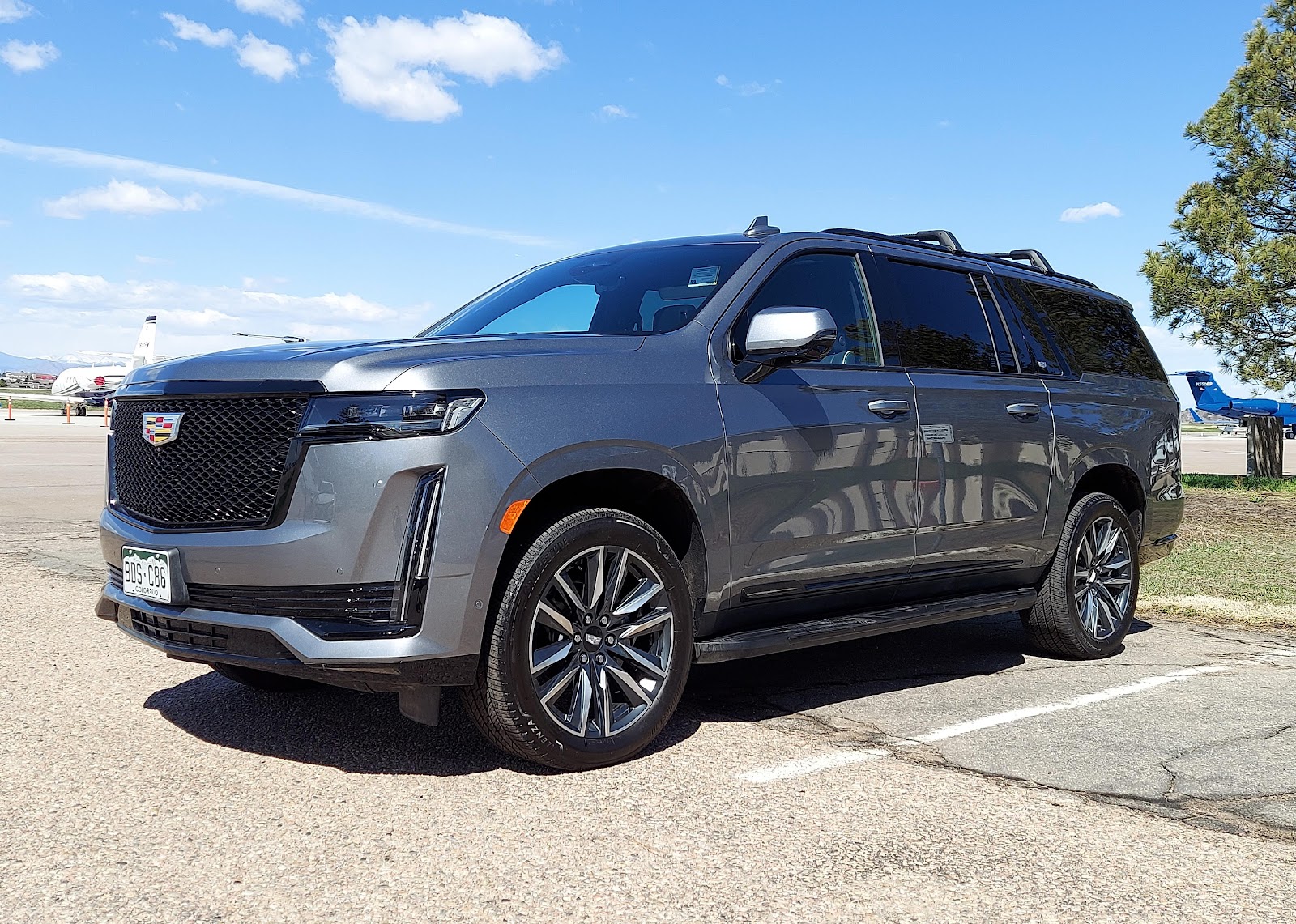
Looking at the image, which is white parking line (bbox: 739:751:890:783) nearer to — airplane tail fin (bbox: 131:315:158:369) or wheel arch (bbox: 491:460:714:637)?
wheel arch (bbox: 491:460:714:637)

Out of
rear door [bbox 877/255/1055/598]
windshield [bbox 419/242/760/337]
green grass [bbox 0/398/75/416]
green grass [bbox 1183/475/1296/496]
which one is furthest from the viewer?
green grass [bbox 0/398/75/416]

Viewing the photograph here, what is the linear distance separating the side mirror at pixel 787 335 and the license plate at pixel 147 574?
2.18m

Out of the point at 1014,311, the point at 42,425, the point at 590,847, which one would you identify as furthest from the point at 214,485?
the point at 42,425

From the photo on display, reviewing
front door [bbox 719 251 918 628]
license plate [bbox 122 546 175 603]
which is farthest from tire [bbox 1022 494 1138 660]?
license plate [bbox 122 546 175 603]

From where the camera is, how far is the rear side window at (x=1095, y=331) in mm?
6590

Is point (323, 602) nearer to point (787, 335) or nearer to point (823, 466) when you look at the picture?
point (787, 335)

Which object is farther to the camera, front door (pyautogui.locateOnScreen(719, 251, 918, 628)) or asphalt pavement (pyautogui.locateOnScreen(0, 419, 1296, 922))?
front door (pyautogui.locateOnScreen(719, 251, 918, 628))

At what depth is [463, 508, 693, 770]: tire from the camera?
391 cm

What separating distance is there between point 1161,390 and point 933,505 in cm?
271

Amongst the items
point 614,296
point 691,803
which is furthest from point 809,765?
point 614,296

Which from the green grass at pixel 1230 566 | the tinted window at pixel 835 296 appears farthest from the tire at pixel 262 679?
the green grass at pixel 1230 566

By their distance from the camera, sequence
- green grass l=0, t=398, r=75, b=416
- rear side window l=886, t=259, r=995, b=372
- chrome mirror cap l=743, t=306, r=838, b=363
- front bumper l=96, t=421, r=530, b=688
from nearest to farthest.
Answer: front bumper l=96, t=421, r=530, b=688, chrome mirror cap l=743, t=306, r=838, b=363, rear side window l=886, t=259, r=995, b=372, green grass l=0, t=398, r=75, b=416

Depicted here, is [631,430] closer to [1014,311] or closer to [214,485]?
[214,485]

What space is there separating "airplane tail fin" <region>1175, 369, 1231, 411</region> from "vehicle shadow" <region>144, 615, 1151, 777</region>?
3264 cm
